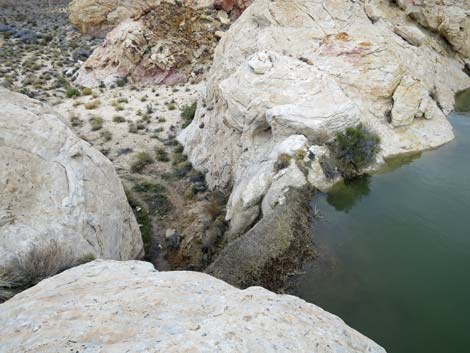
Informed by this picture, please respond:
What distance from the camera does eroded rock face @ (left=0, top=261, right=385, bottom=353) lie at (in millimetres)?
3975

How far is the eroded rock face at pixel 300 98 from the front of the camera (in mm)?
11500

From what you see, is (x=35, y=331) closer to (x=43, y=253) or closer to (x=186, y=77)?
(x=43, y=253)

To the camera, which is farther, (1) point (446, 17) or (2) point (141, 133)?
(1) point (446, 17)

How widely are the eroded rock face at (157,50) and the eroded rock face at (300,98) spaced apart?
10760 millimetres

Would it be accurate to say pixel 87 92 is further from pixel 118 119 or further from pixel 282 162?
pixel 282 162

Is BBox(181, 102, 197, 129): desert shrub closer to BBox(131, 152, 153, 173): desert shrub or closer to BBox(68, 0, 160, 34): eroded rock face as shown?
BBox(131, 152, 153, 173): desert shrub

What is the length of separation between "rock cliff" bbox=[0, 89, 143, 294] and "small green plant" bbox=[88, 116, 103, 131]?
36.4ft

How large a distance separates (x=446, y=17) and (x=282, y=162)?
22.6 meters

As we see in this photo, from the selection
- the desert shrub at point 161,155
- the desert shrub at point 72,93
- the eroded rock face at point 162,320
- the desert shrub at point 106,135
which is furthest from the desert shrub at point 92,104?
the eroded rock face at point 162,320

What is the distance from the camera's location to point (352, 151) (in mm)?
11547

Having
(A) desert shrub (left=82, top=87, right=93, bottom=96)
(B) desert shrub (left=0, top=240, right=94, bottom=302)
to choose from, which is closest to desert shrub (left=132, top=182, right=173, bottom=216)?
(B) desert shrub (left=0, top=240, right=94, bottom=302)

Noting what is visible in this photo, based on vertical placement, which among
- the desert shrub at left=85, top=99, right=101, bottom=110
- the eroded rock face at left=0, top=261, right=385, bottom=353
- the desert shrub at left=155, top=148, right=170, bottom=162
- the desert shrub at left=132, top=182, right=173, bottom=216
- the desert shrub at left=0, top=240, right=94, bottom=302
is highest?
the eroded rock face at left=0, top=261, right=385, bottom=353

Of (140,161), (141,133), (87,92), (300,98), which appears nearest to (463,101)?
(300,98)

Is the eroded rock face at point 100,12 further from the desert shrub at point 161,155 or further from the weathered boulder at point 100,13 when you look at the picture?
the desert shrub at point 161,155
